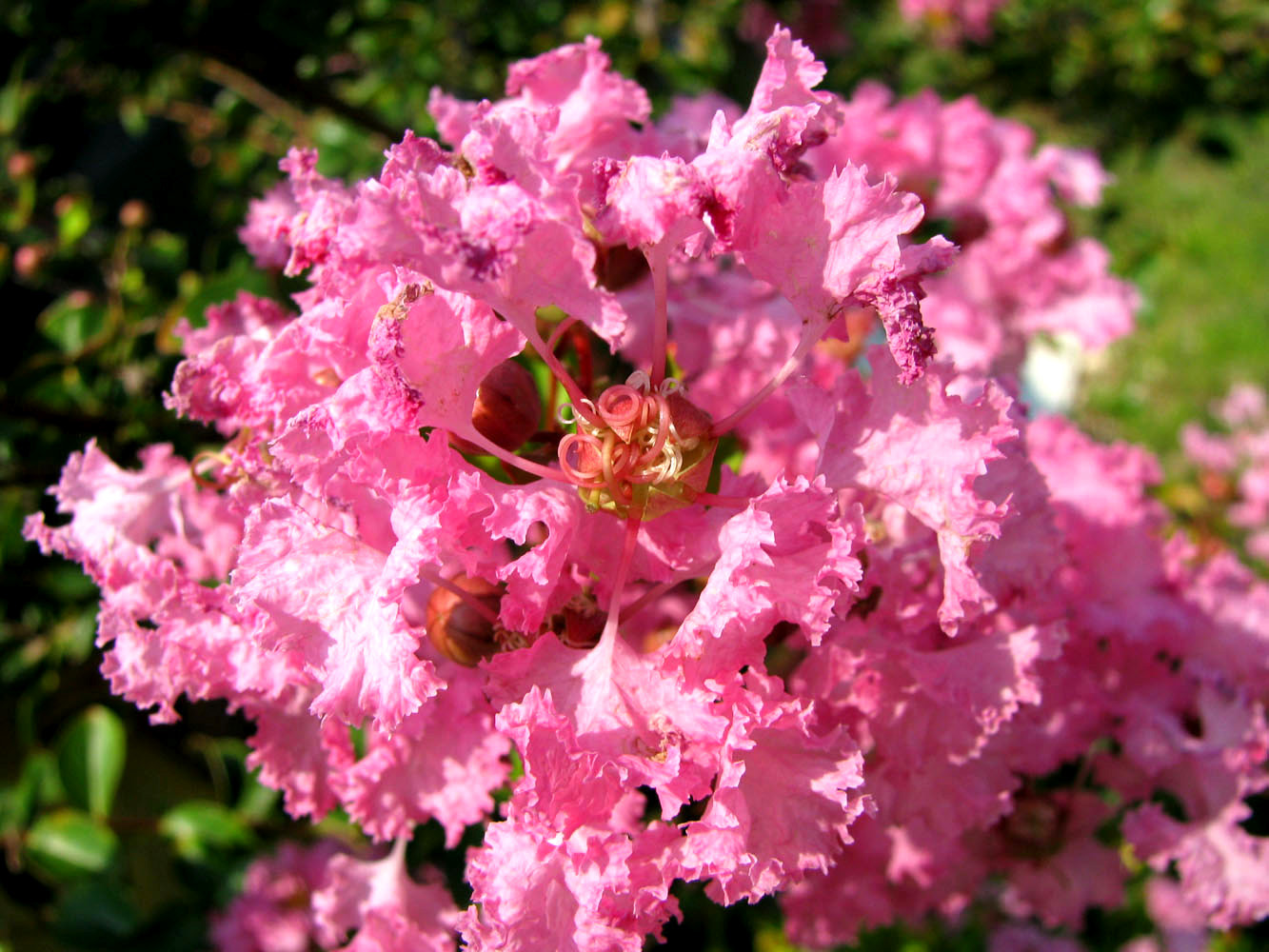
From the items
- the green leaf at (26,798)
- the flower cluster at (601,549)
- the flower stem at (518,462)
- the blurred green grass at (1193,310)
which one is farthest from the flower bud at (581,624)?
the blurred green grass at (1193,310)

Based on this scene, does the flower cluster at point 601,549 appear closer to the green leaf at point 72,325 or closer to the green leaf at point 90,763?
the green leaf at point 72,325

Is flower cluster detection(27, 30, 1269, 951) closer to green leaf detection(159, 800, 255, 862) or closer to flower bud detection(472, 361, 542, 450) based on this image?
flower bud detection(472, 361, 542, 450)

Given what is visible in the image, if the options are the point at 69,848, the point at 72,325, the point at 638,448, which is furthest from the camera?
the point at 69,848

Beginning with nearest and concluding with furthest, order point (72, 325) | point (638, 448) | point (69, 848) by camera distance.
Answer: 1. point (638, 448)
2. point (72, 325)
3. point (69, 848)

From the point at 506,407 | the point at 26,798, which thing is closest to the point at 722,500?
the point at 506,407

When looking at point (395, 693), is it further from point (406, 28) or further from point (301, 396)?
point (406, 28)

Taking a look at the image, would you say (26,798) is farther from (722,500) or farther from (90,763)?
(722,500)

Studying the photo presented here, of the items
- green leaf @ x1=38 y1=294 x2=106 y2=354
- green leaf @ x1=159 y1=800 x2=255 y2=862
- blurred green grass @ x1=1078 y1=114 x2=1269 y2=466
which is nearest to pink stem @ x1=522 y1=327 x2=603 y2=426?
green leaf @ x1=38 y1=294 x2=106 y2=354
